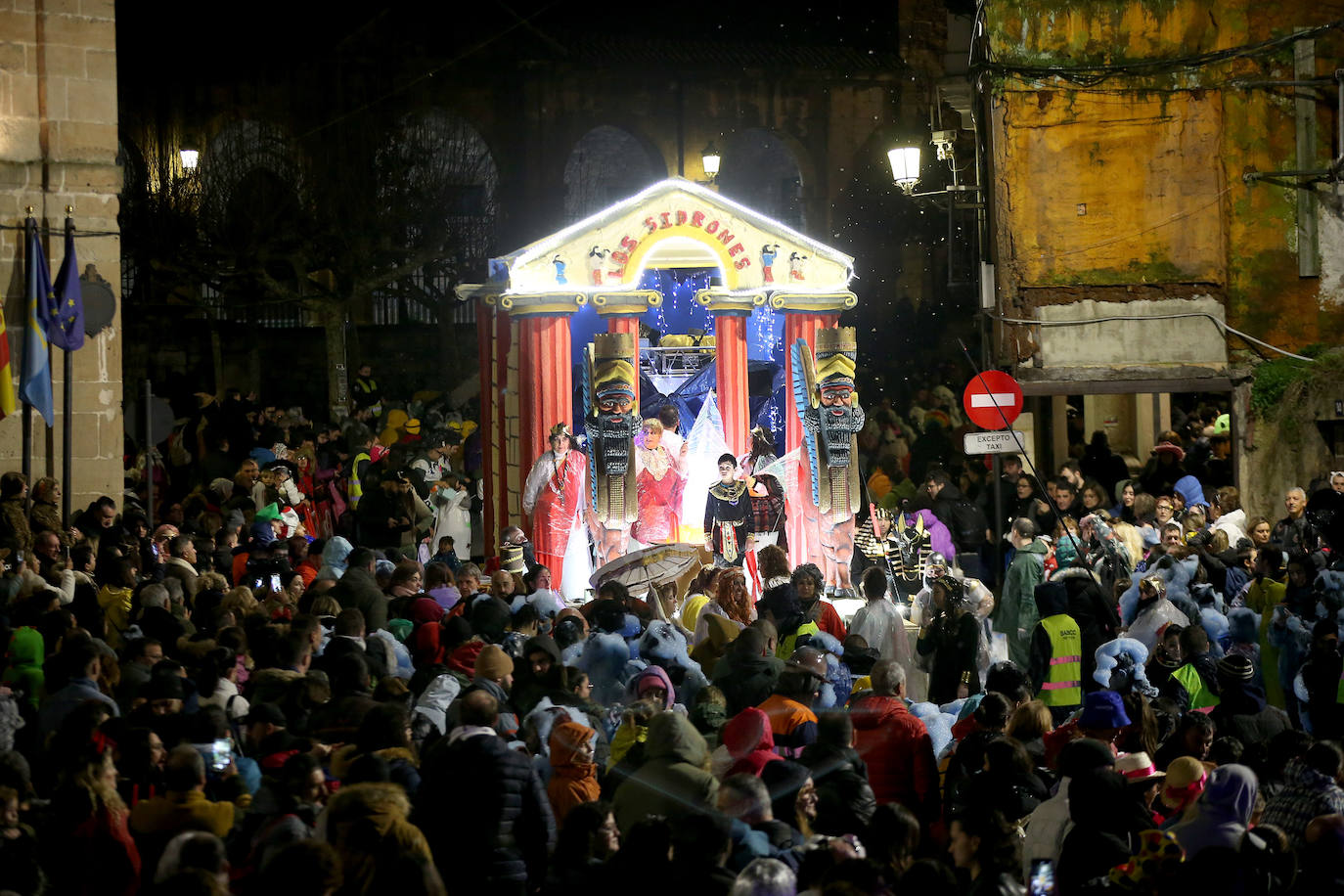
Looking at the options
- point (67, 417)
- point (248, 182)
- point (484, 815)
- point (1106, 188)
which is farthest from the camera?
point (248, 182)

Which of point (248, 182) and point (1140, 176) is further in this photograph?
point (248, 182)

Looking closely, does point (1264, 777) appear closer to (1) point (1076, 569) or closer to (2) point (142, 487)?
(1) point (1076, 569)

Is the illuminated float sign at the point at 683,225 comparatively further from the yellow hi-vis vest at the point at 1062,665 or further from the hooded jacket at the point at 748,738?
the hooded jacket at the point at 748,738

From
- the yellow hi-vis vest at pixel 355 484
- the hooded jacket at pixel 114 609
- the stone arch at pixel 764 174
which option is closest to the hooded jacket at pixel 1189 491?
the yellow hi-vis vest at pixel 355 484

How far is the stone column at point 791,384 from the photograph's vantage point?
16.0m

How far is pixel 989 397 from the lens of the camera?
50.6 feet

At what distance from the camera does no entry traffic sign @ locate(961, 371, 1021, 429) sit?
1534 centimetres

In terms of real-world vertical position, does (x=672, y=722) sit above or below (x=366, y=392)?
below

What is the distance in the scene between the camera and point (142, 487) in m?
20.7

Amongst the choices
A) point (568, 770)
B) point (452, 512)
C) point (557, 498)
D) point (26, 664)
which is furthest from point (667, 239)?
point (568, 770)

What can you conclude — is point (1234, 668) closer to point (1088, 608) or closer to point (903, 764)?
point (903, 764)

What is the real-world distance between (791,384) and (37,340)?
695 centimetres

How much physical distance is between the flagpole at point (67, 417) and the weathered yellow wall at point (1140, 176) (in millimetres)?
9410

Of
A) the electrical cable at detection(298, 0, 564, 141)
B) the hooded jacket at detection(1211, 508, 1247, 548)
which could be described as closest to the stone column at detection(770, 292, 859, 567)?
the hooded jacket at detection(1211, 508, 1247, 548)
